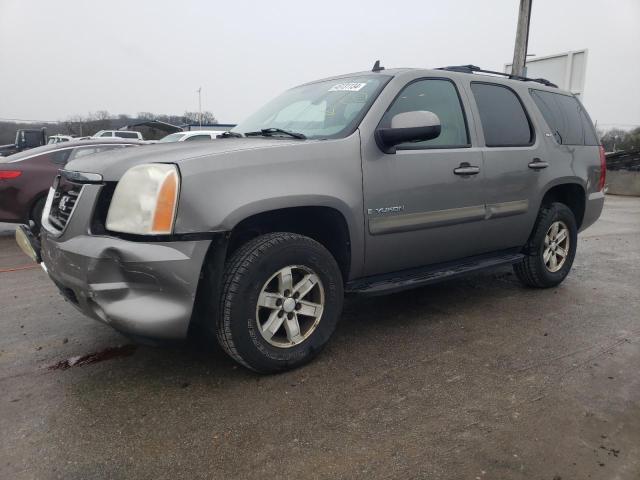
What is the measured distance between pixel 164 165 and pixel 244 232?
62 cm

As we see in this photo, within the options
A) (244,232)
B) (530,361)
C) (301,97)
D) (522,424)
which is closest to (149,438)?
(244,232)

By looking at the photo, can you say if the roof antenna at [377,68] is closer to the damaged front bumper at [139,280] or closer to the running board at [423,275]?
the running board at [423,275]

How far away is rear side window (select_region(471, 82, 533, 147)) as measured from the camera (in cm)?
387

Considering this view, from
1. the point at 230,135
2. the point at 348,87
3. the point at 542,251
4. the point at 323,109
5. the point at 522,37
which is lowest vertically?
the point at 542,251

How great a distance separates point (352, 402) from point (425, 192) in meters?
1.49

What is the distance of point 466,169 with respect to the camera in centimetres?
355

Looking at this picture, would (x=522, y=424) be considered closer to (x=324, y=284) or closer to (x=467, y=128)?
(x=324, y=284)

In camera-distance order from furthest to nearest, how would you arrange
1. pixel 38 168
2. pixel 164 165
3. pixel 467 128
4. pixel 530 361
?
pixel 38 168
pixel 467 128
pixel 530 361
pixel 164 165

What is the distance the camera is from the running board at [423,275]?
10.5 feet

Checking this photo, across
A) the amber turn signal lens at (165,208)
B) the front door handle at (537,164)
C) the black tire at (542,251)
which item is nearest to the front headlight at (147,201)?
the amber turn signal lens at (165,208)

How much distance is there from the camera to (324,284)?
2.90 meters

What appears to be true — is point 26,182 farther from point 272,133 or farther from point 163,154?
point 163,154

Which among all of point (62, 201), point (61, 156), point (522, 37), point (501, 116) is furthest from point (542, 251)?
point (522, 37)

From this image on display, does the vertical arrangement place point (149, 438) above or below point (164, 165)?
below
